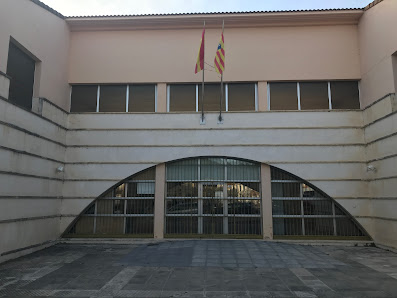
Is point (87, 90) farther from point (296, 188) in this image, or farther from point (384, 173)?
point (384, 173)

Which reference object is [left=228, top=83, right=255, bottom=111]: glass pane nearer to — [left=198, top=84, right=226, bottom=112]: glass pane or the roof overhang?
[left=198, top=84, right=226, bottom=112]: glass pane

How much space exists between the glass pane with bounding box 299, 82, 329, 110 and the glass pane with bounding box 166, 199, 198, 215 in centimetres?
593

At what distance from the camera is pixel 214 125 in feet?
38.4

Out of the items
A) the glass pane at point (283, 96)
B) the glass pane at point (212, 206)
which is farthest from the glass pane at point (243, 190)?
the glass pane at point (283, 96)

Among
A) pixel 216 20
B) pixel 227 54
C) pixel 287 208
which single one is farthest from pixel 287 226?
pixel 216 20

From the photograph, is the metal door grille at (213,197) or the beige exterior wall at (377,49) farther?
the metal door grille at (213,197)

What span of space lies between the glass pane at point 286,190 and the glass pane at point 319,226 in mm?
1144

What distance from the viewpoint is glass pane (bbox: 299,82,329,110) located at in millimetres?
11781

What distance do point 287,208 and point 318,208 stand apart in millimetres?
1167

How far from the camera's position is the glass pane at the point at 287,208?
444 inches

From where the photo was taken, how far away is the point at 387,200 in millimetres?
9883

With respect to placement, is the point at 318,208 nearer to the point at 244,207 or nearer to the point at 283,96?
the point at 244,207

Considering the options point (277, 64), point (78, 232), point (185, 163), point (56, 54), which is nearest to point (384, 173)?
point (277, 64)

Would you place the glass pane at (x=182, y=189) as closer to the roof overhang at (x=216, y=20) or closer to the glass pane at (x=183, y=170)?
the glass pane at (x=183, y=170)
